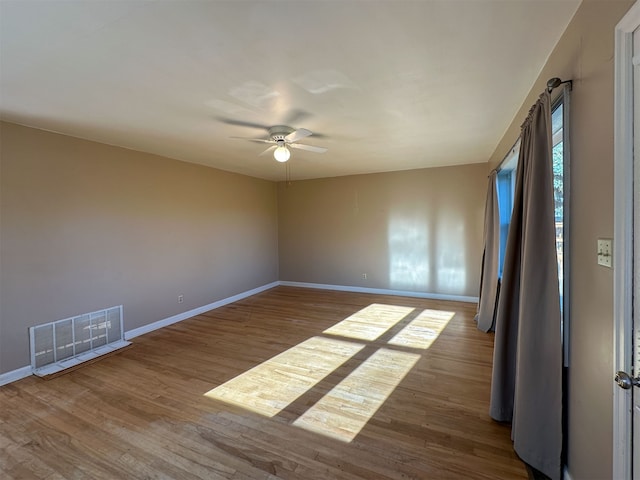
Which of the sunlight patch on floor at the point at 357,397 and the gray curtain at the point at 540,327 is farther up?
the gray curtain at the point at 540,327

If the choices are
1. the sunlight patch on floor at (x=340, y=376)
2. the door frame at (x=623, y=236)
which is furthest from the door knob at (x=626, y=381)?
the sunlight patch on floor at (x=340, y=376)

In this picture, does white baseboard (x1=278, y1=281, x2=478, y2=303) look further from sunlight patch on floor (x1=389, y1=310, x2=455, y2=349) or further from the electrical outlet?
the electrical outlet

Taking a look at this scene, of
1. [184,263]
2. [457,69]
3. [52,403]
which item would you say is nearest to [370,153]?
[457,69]

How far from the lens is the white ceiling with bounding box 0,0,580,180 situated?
1368 millimetres

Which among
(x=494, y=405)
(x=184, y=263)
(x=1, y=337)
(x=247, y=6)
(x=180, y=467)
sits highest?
(x=247, y=6)

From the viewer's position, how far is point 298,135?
278 cm

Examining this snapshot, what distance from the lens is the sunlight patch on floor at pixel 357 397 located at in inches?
79.9

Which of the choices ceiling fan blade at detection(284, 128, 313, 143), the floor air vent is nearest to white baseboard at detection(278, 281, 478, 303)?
the floor air vent

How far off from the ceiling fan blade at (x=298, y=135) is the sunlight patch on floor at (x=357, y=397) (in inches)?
91.6

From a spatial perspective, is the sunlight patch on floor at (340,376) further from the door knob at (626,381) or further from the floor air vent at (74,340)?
the floor air vent at (74,340)

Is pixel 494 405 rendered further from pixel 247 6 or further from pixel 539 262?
pixel 247 6

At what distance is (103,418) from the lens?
2141 millimetres

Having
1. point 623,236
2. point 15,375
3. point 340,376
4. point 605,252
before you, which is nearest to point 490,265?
point 340,376

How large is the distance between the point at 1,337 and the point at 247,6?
3.56 meters
